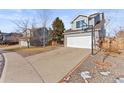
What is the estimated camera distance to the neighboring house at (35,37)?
3.89 meters

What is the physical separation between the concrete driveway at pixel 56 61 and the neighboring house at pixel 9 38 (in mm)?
372

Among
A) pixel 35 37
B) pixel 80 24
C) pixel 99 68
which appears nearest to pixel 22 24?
pixel 35 37

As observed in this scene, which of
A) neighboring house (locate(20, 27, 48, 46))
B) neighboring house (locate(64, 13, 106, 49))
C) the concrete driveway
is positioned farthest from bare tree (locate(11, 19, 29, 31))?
neighboring house (locate(64, 13, 106, 49))

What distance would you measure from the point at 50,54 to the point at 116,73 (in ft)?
3.60

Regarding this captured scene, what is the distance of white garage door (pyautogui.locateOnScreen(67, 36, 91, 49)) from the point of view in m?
3.95

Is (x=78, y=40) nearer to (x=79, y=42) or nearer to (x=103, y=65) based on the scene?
(x=79, y=42)

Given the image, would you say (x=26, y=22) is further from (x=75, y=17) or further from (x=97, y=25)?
(x=97, y=25)

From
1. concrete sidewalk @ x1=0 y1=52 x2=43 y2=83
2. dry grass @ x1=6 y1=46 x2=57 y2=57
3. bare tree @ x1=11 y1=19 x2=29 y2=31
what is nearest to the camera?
concrete sidewalk @ x1=0 y1=52 x2=43 y2=83

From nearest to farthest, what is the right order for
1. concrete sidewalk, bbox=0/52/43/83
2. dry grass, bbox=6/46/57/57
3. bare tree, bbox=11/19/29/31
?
concrete sidewalk, bbox=0/52/43/83 → bare tree, bbox=11/19/29/31 → dry grass, bbox=6/46/57/57

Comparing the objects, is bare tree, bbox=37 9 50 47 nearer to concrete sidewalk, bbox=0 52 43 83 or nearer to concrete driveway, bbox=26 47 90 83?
concrete driveway, bbox=26 47 90 83

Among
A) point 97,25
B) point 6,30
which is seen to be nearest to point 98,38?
point 97,25

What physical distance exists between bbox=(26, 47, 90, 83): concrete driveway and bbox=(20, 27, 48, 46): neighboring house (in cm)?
21

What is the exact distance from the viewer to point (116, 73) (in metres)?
3.76

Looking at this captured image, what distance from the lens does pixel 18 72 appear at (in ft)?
12.2
